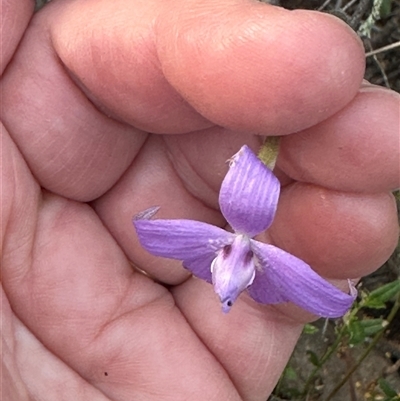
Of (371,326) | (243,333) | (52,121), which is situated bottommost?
(371,326)

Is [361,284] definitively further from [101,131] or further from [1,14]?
[1,14]

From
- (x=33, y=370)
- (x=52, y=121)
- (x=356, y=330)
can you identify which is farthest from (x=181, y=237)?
(x=356, y=330)

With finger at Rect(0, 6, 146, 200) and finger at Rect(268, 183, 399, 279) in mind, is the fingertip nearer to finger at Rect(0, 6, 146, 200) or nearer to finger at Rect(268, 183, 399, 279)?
finger at Rect(268, 183, 399, 279)

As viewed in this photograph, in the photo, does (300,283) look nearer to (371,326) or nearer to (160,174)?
(160,174)

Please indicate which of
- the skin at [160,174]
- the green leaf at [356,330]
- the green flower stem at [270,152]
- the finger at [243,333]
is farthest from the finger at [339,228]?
the green leaf at [356,330]

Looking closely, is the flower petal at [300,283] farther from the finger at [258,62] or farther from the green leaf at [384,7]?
the green leaf at [384,7]

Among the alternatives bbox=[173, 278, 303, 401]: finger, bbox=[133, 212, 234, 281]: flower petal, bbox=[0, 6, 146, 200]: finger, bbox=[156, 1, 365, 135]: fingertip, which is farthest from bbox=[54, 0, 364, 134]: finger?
bbox=[173, 278, 303, 401]: finger
